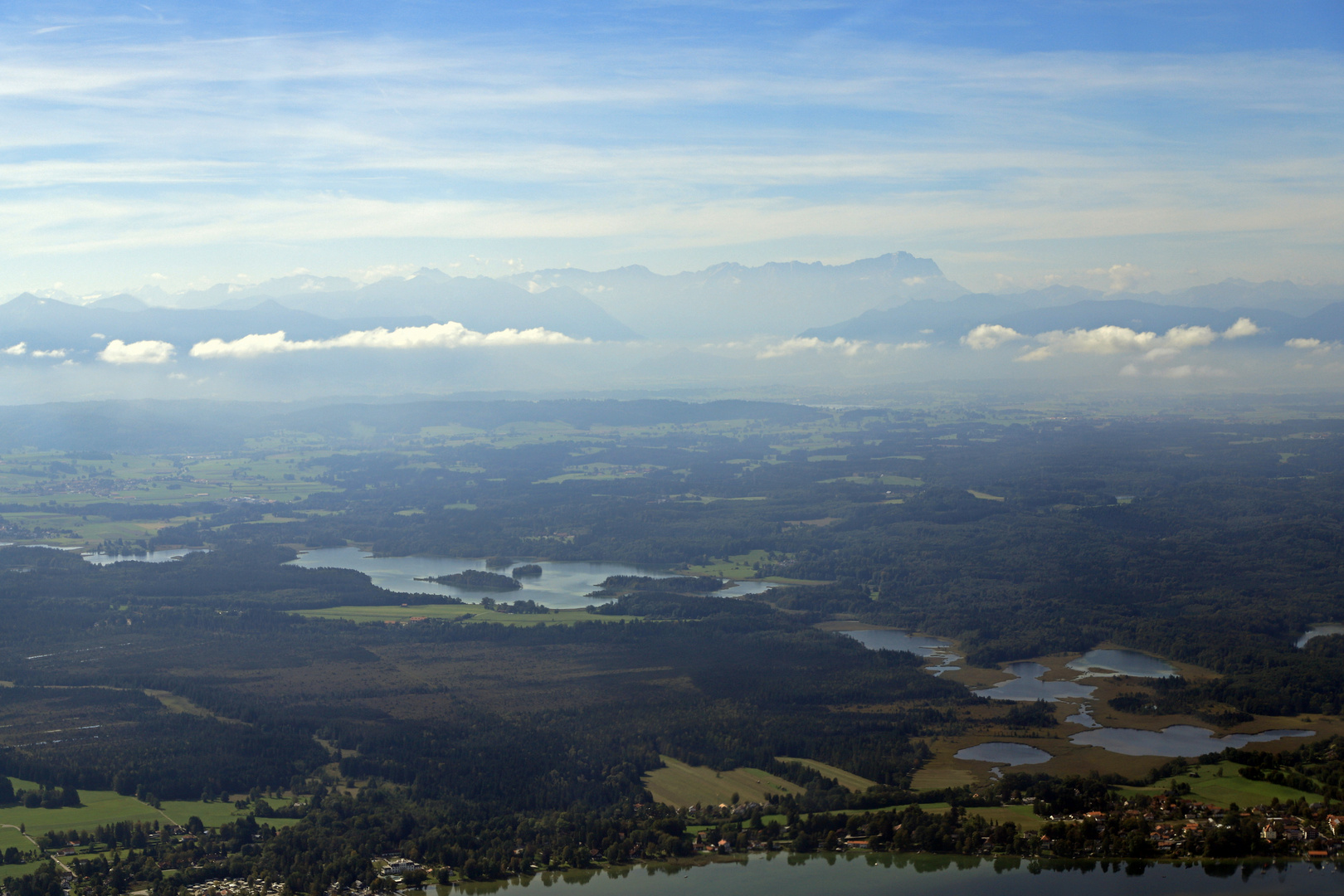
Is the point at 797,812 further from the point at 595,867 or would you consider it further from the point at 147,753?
the point at 147,753

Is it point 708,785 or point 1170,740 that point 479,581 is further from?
point 1170,740

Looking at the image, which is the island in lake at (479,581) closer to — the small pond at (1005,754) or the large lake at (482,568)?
the large lake at (482,568)

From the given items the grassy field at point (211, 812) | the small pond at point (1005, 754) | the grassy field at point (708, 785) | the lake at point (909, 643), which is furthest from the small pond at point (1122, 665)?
the grassy field at point (211, 812)

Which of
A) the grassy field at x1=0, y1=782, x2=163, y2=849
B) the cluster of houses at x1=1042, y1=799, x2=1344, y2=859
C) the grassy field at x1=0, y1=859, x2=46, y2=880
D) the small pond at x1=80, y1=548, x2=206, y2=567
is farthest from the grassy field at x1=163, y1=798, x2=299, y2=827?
the small pond at x1=80, y1=548, x2=206, y2=567

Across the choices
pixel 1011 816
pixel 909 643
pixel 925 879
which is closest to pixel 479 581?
pixel 909 643

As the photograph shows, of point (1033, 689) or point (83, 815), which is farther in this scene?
point (1033, 689)

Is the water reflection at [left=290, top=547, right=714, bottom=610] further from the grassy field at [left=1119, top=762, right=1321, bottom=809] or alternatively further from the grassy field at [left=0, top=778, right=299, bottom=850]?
the grassy field at [left=1119, top=762, right=1321, bottom=809]

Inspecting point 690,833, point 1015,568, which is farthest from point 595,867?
point 1015,568
